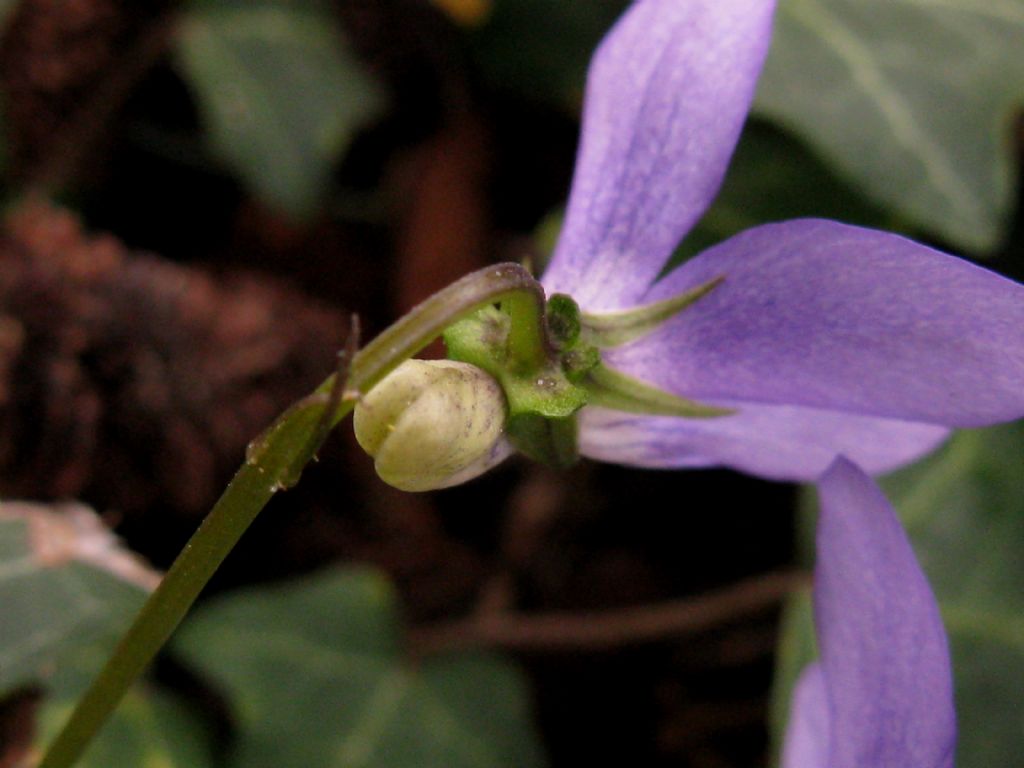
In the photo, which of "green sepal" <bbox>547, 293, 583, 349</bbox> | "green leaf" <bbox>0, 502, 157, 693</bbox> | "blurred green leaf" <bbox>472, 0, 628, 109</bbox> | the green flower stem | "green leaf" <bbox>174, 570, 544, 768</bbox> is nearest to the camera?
the green flower stem

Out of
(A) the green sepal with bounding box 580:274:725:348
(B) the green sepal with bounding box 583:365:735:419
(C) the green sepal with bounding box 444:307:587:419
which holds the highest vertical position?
(A) the green sepal with bounding box 580:274:725:348

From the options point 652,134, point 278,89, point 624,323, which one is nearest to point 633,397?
point 624,323

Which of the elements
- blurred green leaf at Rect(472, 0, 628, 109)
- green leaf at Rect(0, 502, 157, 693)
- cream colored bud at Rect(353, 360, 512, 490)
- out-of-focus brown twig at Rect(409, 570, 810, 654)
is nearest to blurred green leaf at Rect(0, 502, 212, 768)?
green leaf at Rect(0, 502, 157, 693)

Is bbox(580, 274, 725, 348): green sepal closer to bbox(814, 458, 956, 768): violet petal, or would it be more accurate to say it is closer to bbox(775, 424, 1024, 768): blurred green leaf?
bbox(814, 458, 956, 768): violet petal

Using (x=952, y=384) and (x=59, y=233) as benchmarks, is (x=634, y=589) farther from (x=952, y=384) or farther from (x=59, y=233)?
(x=952, y=384)

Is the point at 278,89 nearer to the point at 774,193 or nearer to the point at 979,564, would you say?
the point at 774,193

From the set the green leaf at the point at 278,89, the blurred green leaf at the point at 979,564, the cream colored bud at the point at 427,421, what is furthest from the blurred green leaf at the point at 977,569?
the green leaf at the point at 278,89
